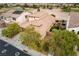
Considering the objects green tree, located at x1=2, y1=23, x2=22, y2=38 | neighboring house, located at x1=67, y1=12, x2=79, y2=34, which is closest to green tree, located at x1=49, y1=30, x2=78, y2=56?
neighboring house, located at x1=67, y1=12, x2=79, y2=34

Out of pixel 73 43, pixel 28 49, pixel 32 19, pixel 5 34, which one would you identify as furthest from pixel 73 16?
pixel 5 34

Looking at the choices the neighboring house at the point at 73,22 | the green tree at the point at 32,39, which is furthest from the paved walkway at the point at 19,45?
the neighboring house at the point at 73,22

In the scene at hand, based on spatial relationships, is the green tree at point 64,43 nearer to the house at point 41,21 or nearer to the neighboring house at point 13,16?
the house at point 41,21

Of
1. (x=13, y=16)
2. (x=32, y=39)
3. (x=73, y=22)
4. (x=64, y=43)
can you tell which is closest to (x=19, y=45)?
(x=32, y=39)

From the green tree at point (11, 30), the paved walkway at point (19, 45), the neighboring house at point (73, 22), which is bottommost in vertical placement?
the paved walkway at point (19, 45)

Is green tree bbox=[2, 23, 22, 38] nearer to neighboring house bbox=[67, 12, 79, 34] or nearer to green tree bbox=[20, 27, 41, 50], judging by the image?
green tree bbox=[20, 27, 41, 50]

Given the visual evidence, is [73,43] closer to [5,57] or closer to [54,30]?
[54,30]
